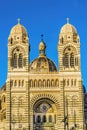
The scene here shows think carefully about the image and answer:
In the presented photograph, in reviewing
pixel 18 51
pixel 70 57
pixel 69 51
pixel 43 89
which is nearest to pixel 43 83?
pixel 43 89

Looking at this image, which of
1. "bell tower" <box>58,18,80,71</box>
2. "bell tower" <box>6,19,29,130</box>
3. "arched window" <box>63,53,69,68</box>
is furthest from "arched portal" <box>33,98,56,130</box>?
"arched window" <box>63,53,69,68</box>

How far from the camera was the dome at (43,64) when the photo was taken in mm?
76125

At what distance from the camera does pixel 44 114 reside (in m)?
70.6

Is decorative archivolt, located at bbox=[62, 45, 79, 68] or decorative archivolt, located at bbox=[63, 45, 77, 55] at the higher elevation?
decorative archivolt, located at bbox=[63, 45, 77, 55]

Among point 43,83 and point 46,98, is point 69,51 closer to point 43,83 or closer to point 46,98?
point 43,83

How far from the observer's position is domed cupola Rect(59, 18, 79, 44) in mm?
72450

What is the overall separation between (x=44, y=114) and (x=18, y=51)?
35.2 feet

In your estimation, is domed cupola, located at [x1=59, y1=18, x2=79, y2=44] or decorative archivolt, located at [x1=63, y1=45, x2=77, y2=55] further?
domed cupola, located at [x1=59, y1=18, x2=79, y2=44]

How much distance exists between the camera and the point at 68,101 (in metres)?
69.4

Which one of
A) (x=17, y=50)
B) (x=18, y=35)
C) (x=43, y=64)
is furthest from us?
(x=43, y=64)

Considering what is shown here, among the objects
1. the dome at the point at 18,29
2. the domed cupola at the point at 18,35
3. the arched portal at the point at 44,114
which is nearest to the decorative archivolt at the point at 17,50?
the domed cupola at the point at 18,35

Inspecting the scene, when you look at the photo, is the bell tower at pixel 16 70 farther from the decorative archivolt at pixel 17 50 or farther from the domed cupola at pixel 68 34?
the domed cupola at pixel 68 34

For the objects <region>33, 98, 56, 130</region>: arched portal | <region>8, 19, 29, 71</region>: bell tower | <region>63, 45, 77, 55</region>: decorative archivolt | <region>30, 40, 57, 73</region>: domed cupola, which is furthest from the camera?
<region>30, 40, 57, 73</region>: domed cupola

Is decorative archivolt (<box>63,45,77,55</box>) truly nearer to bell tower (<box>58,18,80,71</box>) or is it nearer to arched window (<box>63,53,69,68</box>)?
bell tower (<box>58,18,80,71</box>)
